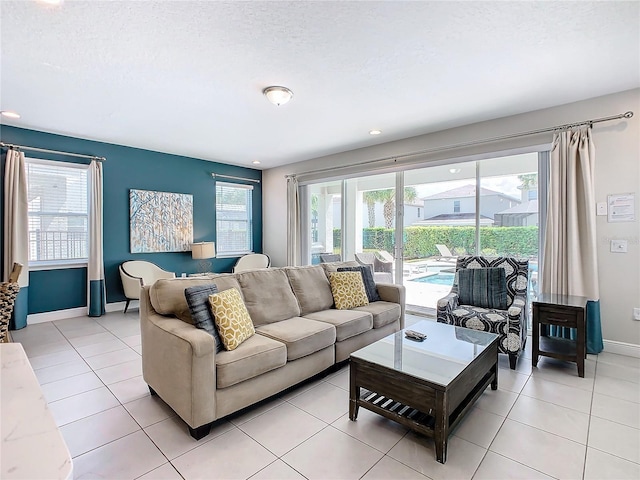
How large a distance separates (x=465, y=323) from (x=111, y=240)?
16.4ft

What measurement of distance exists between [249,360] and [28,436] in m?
1.57

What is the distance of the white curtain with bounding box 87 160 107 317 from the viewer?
187 inches

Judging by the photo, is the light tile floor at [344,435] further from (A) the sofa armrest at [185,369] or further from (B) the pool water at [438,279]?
(B) the pool water at [438,279]

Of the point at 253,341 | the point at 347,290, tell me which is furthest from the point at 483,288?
the point at 253,341

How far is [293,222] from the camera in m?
6.31

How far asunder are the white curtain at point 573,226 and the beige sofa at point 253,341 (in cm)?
172

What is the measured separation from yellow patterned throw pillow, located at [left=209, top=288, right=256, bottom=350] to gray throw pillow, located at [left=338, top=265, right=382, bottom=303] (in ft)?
5.19

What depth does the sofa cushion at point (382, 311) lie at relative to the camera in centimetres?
335

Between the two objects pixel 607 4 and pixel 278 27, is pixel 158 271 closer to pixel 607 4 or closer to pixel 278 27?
pixel 278 27

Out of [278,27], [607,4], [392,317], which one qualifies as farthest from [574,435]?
[278,27]

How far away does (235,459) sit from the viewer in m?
1.83

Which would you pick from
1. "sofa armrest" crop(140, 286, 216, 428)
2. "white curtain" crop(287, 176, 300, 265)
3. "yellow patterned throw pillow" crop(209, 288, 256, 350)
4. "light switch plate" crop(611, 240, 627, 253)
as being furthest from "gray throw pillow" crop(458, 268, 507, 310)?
"white curtain" crop(287, 176, 300, 265)

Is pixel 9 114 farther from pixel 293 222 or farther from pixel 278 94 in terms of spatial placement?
Answer: pixel 293 222

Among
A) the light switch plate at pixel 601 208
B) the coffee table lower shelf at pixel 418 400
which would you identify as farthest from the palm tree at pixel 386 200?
the coffee table lower shelf at pixel 418 400
